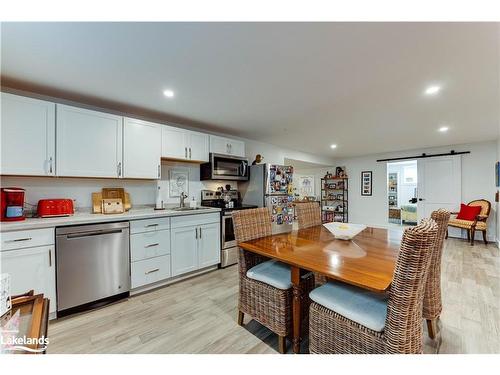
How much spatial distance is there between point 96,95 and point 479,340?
4201 millimetres

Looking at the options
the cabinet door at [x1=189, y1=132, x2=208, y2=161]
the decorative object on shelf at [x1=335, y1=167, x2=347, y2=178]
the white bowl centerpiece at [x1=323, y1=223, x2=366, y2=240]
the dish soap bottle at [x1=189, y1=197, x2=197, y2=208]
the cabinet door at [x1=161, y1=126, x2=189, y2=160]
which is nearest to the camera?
the white bowl centerpiece at [x1=323, y1=223, x2=366, y2=240]

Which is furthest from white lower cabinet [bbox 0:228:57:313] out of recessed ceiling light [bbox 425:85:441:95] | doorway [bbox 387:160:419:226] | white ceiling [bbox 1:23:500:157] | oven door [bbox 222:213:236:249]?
doorway [bbox 387:160:419:226]

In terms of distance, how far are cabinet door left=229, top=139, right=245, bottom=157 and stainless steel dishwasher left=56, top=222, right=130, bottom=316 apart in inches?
80.1

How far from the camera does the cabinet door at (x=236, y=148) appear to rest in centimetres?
369

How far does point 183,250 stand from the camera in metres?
2.81

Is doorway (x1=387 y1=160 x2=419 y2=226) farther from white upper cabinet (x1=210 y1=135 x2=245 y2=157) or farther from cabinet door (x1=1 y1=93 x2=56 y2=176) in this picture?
cabinet door (x1=1 y1=93 x2=56 y2=176)

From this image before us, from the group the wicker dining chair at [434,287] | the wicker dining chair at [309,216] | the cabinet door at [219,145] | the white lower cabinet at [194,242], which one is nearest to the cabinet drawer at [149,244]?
the white lower cabinet at [194,242]

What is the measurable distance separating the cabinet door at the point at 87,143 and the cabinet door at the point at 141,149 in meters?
0.08

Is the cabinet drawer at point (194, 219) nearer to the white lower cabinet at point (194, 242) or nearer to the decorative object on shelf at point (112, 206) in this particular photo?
the white lower cabinet at point (194, 242)

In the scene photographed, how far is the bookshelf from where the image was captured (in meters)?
6.91

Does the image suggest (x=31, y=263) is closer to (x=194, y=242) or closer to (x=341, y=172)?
(x=194, y=242)
